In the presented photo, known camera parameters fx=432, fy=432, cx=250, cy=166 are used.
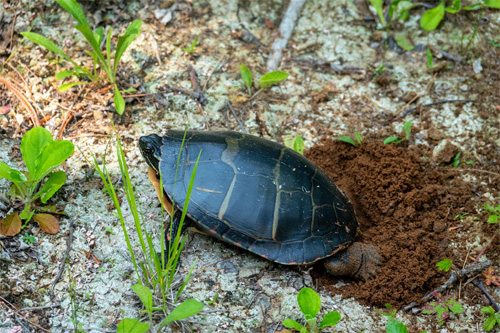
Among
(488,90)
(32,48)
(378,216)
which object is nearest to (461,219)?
(378,216)

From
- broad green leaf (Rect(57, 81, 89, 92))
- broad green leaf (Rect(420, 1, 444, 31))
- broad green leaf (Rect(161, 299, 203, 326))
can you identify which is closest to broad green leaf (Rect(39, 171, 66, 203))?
broad green leaf (Rect(57, 81, 89, 92))

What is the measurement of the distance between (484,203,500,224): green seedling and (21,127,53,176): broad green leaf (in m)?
3.33

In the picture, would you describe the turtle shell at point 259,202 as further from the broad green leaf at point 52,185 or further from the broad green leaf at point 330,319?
the broad green leaf at point 52,185

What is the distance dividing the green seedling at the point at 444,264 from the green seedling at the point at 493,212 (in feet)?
1.59

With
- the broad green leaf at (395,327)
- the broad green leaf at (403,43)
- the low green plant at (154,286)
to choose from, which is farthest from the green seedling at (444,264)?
the broad green leaf at (403,43)

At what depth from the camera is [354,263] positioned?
3.17 meters

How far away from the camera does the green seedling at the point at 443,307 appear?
293 centimetres

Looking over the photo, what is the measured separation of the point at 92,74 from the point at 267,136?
1.74 meters

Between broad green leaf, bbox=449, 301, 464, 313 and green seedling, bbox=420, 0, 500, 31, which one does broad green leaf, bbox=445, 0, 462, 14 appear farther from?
broad green leaf, bbox=449, 301, 464, 313

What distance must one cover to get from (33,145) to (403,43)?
12.9 feet

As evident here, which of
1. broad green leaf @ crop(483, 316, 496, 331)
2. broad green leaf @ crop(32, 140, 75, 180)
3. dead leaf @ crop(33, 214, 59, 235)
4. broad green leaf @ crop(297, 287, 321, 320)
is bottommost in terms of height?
broad green leaf @ crop(483, 316, 496, 331)

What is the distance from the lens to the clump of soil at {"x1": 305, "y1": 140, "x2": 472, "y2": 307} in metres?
3.12

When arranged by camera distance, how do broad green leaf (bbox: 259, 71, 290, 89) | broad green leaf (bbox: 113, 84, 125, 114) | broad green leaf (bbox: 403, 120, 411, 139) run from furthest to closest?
1. broad green leaf (bbox: 259, 71, 290, 89)
2. broad green leaf (bbox: 403, 120, 411, 139)
3. broad green leaf (bbox: 113, 84, 125, 114)

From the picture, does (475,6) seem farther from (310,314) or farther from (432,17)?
(310,314)
